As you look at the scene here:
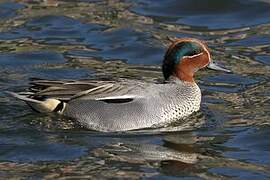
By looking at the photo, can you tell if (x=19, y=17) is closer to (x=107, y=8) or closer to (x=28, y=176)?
(x=107, y=8)

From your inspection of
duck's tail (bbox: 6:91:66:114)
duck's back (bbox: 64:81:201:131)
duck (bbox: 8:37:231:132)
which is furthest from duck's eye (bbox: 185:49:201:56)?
duck's tail (bbox: 6:91:66:114)

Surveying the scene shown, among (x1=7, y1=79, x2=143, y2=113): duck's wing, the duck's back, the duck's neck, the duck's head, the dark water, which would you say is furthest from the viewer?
the duck's neck

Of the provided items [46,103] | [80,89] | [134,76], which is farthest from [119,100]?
[134,76]

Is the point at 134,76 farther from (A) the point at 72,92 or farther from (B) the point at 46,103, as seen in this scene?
(B) the point at 46,103

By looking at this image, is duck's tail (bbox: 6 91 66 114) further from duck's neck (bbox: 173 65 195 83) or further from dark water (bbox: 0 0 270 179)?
duck's neck (bbox: 173 65 195 83)

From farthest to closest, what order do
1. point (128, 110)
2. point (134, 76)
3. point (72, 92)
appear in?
point (134, 76)
point (72, 92)
point (128, 110)

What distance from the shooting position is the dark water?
375 inches

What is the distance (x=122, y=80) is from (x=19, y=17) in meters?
4.41

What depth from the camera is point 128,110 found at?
1066cm

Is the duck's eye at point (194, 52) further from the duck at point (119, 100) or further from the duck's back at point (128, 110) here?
the duck's back at point (128, 110)

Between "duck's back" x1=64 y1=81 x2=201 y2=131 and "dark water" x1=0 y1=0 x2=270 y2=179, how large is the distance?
153mm

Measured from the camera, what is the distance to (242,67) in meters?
13.1

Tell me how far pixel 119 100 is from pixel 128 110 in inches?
5.9

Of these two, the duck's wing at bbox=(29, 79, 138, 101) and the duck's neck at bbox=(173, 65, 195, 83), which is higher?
the duck's neck at bbox=(173, 65, 195, 83)
